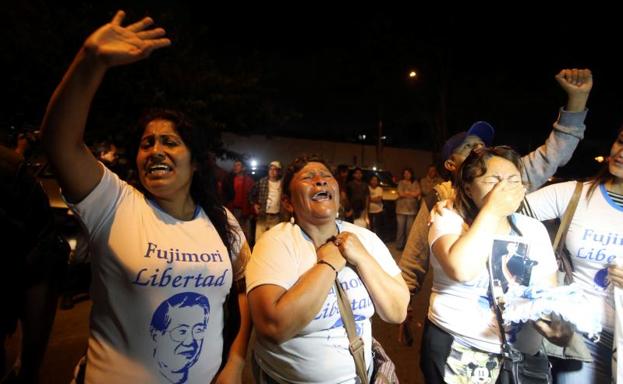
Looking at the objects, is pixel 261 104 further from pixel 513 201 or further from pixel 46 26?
pixel 513 201

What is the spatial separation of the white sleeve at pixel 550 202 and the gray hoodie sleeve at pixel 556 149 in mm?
258

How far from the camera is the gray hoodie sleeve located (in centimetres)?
258

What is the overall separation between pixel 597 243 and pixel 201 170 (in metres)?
2.36

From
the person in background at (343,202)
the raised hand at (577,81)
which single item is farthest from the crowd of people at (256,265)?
the person in background at (343,202)

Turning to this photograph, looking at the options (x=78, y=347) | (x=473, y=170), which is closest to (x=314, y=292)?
(x=473, y=170)

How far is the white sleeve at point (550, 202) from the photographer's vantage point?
243 cm

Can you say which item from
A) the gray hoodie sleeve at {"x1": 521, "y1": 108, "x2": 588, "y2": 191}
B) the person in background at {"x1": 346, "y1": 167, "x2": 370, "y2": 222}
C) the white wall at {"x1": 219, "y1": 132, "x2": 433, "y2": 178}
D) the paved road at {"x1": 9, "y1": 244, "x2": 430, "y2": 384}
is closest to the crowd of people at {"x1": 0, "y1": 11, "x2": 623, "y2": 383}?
the gray hoodie sleeve at {"x1": 521, "y1": 108, "x2": 588, "y2": 191}

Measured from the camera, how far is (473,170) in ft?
7.00

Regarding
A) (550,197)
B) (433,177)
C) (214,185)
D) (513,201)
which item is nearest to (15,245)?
(214,185)

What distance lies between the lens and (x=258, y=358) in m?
1.95

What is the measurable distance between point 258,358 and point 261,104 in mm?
13511

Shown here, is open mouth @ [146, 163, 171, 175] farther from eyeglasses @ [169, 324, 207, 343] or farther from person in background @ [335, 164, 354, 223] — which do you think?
person in background @ [335, 164, 354, 223]

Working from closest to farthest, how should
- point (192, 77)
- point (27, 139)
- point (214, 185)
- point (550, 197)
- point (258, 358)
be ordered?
1. point (258, 358)
2. point (214, 185)
3. point (550, 197)
4. point (27, 139)
5. point (192, 77)

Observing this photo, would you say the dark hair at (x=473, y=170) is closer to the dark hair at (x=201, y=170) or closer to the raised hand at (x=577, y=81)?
the raised hand at (x=577, y=81)
